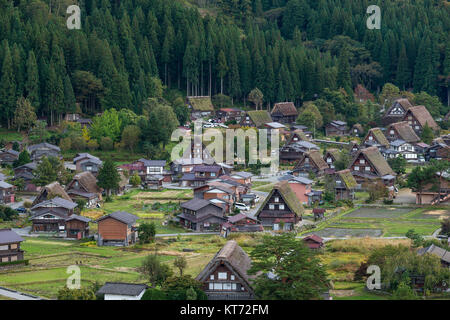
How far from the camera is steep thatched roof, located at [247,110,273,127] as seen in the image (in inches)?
2899

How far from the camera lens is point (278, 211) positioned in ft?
154

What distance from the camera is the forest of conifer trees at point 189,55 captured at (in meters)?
70.4

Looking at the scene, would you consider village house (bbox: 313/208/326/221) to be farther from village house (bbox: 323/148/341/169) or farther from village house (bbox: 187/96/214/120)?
village house (bbox: 187/96/214/120)

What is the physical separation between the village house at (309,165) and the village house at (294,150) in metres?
4.80

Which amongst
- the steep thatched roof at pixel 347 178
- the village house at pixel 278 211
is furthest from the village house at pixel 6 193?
the steep thatched roof at pixel 347 178

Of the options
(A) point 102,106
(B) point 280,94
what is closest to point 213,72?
(B) point 280,94

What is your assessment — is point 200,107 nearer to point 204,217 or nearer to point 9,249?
point 204,217

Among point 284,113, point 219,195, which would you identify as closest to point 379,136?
point 284,113

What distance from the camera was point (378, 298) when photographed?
105 ft

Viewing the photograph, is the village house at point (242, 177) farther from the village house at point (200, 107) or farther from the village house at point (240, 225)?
the village house at point (200, 107)

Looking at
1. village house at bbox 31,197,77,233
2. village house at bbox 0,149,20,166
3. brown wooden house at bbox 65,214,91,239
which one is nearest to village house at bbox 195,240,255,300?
brown wooden house at bbox 65,214,91,239

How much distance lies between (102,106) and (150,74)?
7.60 metres

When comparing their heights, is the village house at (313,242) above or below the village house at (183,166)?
below
